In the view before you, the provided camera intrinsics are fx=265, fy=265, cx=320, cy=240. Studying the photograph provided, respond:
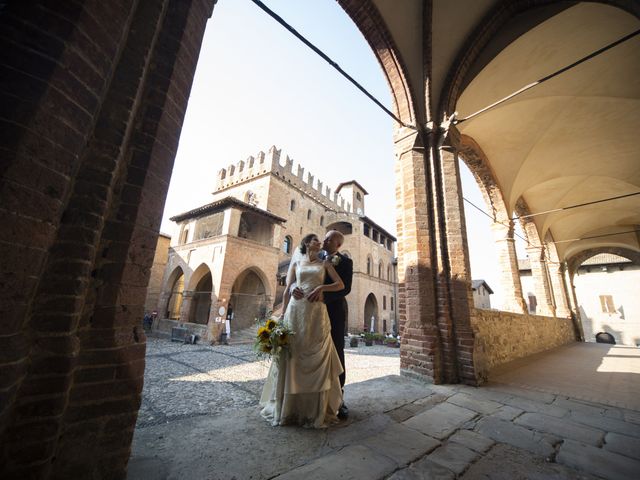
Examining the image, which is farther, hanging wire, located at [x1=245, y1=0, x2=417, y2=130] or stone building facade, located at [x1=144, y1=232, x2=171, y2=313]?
stone building facade, located at [x1=144, y1=232, x2=171, y2=313]

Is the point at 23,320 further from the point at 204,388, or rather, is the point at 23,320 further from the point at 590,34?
the point at 590,34

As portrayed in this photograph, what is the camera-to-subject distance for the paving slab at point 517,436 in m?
2.17

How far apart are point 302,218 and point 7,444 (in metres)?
25.4

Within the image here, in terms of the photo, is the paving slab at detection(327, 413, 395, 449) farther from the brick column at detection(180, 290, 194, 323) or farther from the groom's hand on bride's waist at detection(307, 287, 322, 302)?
the brick column at detection(180, 290, 194, 323)

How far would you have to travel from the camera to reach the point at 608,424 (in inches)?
108

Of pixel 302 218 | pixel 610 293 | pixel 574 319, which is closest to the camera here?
pixel 574 319

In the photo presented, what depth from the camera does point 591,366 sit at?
6.46m

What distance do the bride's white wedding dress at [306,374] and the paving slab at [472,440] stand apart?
3.53 ft

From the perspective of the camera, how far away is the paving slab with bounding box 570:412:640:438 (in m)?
2.59

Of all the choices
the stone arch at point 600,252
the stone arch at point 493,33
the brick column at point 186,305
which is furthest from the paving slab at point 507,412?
the stone arch at point 600,252

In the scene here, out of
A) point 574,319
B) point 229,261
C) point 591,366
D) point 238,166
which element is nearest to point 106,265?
point 591,366

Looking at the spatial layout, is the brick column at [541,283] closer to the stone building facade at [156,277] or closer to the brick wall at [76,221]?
the brick wall at [76,221]

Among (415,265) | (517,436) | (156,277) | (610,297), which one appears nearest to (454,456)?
(517,436)

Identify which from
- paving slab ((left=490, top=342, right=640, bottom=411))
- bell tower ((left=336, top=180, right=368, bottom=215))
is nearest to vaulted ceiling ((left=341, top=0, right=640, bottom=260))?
paving slab ((left=490, top=342, right=640, bottom=411))
